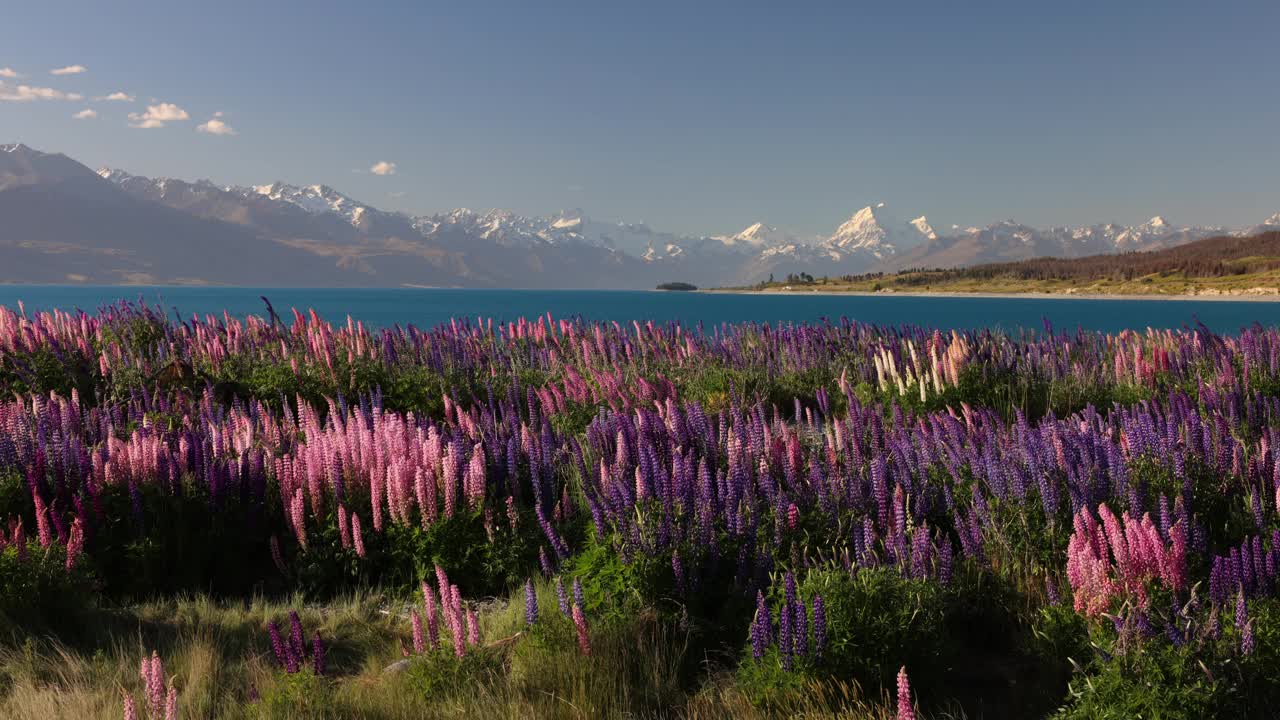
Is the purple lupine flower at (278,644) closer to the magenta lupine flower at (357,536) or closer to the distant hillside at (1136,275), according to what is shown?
the magenta lupine flower at (357,536)

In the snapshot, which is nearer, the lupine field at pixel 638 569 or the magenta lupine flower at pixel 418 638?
the lupine field at pixel 638 569

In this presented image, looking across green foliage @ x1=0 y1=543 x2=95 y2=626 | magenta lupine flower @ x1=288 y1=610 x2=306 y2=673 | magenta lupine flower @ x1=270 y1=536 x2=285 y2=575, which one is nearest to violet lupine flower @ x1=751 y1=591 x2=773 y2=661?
magenta lupine flower @ x1=288 y1=610 x2=306 y2=673

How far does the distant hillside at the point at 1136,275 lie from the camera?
117625 mm

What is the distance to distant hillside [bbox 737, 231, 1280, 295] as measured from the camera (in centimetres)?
11762

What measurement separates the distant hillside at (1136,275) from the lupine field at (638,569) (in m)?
118

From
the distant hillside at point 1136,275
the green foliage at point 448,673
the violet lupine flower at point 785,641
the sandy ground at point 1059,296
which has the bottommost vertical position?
the green foliage at point 448,673

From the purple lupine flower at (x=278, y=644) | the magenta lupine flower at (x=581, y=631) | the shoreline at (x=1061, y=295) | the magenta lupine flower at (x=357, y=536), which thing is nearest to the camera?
the purple lupine flower at (x=278, y=644)

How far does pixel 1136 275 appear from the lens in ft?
468

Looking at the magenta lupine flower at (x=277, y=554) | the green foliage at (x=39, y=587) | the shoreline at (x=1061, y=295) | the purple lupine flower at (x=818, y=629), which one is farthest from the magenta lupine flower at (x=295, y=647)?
the shoreline at (x=1061, y=295)

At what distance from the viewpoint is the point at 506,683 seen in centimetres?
398

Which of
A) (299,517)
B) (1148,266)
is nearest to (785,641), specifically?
(299,517)

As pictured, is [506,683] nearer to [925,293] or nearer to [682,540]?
[682,540]

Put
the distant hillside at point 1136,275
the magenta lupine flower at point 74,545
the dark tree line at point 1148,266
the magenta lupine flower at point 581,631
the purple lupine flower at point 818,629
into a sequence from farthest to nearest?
the dark tree line at point 1148,266
the distant hillside at point 1136,275
the magenta lupine flower at point 74,545
the magenta lupine flower at point 581,631
the purple lupine flower at point 818,629

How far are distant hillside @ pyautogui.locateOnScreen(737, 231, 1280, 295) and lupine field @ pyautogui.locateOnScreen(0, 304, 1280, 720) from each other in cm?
11765
